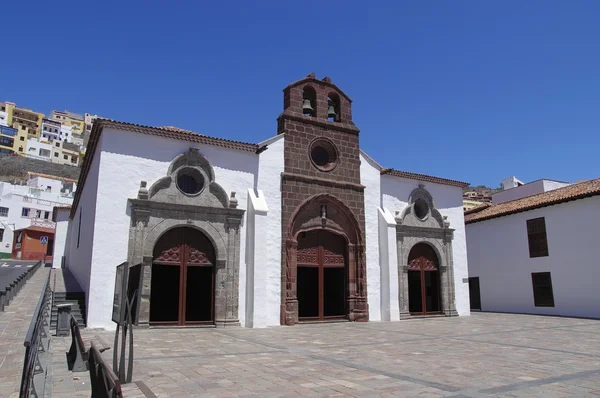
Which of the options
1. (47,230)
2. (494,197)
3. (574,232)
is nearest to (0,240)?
(47,230)

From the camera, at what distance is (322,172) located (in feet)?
52.0

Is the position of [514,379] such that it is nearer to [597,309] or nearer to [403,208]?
[403,208]

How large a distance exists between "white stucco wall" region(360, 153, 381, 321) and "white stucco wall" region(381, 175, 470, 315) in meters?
0.45

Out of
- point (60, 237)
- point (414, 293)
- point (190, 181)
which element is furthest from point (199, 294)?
point (60, 237)

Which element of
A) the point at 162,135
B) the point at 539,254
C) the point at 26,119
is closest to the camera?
the point at 162,135

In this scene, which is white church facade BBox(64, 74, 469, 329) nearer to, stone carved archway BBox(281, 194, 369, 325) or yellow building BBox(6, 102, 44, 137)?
stone carved archway BBox(281, 194, 369, 325)

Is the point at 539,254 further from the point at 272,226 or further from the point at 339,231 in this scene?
the point at 272,226

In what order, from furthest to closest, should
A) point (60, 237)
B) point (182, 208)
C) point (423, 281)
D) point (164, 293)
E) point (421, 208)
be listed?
point (60, 237), point (421, 208), point (423, 281), point (164, 293), point (182, 208)

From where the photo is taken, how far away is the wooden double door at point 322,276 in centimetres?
1535

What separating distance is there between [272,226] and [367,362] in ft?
23.9

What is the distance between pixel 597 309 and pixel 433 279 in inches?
231

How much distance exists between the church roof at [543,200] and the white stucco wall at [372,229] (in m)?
7.46

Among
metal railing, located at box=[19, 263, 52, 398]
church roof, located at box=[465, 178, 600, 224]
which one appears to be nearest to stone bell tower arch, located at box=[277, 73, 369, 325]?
metal railing, located at box=[19, 263, 52, 398]

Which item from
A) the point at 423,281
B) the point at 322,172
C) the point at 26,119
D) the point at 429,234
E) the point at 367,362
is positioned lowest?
the point at 367,362
